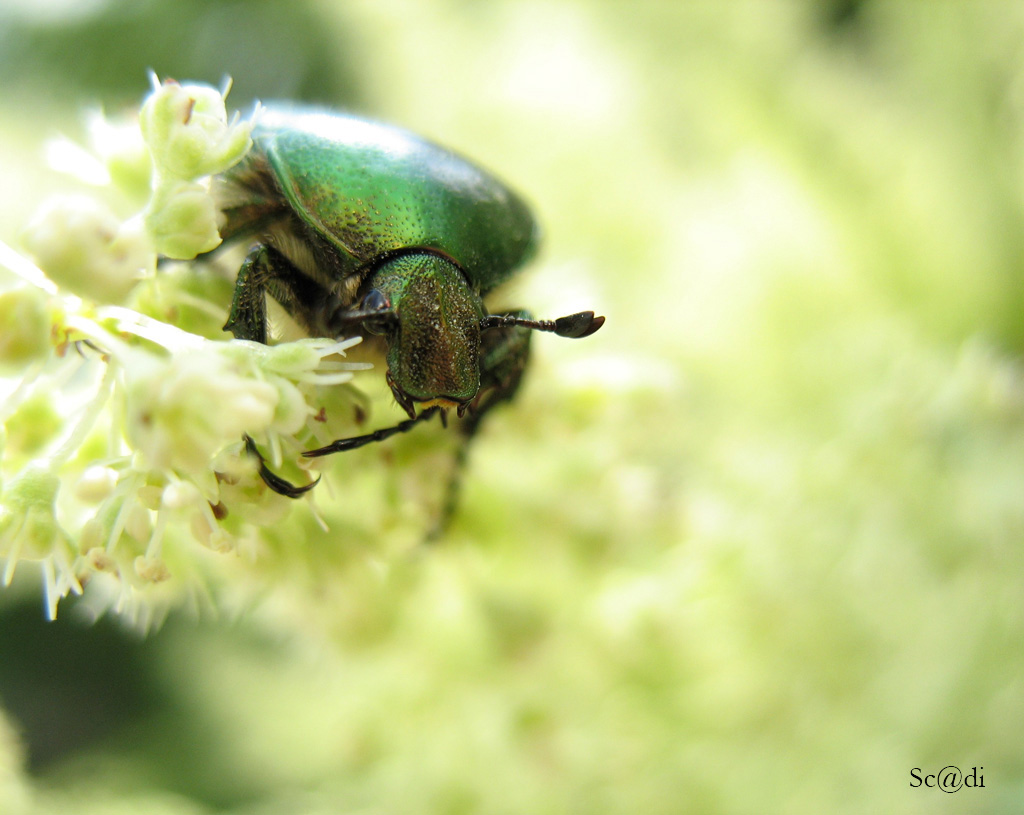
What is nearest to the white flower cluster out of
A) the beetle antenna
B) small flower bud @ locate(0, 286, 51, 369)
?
small flower bud @ locate(0, 286, 51, 369)

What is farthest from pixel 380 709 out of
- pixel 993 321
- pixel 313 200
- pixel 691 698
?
pixel 993 321

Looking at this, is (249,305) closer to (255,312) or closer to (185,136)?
(255,312)

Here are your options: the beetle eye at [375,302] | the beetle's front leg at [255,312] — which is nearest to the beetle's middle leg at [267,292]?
the beetle's front leg at [255,312]

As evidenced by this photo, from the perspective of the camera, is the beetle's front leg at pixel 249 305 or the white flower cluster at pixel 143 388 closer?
the white flower cluster at pixel 143 388

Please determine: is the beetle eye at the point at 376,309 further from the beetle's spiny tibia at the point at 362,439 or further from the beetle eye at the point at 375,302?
the beetle's spiny tibia at the point at 362,439

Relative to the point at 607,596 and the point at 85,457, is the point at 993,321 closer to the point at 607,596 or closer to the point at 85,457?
the point at 607,596

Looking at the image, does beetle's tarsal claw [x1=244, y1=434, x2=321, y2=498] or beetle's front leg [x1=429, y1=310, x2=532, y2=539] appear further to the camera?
beetle's front leg [x1=429, y1=310, x2=532, y2=539]

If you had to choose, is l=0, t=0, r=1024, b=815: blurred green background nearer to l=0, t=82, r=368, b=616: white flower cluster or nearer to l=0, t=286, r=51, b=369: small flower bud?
l=0, t=82, r=368, b=616: white flower cluster
